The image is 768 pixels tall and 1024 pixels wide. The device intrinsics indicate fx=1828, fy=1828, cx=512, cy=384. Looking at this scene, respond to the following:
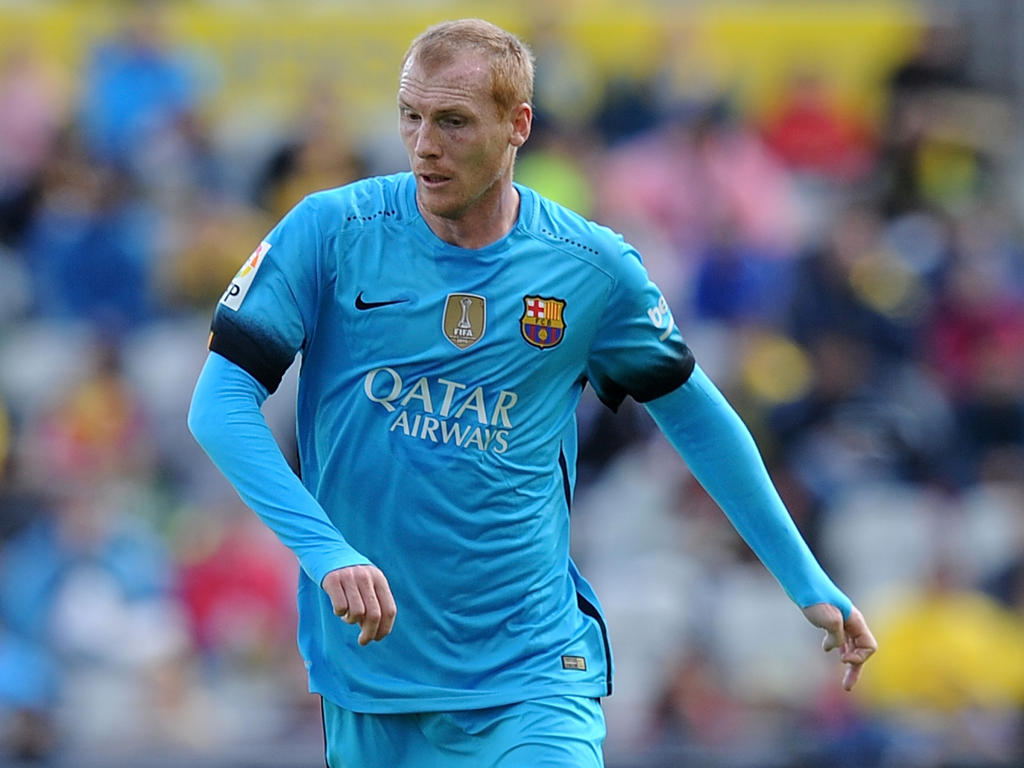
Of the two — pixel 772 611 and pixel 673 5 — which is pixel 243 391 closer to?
pixel 772 611

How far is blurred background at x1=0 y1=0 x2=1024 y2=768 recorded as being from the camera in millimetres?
10078

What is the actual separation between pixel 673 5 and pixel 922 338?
4769 mm

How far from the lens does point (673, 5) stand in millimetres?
15961

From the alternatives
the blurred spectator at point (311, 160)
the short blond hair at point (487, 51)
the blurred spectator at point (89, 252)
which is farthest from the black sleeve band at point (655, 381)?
the blurred spectator at point (89, 252)

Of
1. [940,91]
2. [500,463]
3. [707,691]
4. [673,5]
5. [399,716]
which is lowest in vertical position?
[707,691]

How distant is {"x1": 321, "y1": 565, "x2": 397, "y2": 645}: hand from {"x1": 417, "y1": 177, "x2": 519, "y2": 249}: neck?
103 cm

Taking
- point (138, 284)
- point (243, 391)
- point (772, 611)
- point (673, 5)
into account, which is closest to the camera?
point (243, 391)

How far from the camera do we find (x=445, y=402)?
4715mm

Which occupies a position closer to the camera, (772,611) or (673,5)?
(772,611)

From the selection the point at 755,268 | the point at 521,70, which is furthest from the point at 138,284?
the point at 521,70

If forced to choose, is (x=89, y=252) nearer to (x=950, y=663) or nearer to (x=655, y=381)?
(x=950, y=663)

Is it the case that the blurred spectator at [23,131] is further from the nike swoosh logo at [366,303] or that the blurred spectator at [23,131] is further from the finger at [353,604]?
the finger at [353,604]

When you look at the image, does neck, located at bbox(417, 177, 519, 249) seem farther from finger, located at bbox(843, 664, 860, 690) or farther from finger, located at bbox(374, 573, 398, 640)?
finger, located at bbox(843, 664, 860, 690)

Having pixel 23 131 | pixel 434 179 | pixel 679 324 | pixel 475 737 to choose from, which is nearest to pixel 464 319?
pixel 434 179
